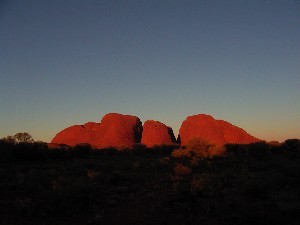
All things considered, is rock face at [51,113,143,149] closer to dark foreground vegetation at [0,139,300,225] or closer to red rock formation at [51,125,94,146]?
red rock formation at [51,125,94,146]

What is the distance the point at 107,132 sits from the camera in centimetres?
9494

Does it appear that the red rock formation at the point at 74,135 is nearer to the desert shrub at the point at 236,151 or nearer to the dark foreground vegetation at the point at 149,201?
the desert shrub at the point at 236,151

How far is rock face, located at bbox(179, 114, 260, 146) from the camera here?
85.3m

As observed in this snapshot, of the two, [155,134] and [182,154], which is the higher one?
[155,134]

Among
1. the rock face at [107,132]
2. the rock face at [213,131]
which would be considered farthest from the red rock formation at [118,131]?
the rock face at [213,131]

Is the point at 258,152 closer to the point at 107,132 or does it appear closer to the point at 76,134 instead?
the point at 107,132

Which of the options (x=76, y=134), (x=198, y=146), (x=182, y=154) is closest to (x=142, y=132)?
(x=76, y=134)

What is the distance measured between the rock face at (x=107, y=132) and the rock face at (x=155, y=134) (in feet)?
10.0

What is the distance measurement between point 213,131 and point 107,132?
26.1m

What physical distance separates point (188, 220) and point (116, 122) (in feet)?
278

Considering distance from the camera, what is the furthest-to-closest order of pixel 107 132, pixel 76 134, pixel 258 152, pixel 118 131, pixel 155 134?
pixel 76 134
pixel 107 132
pixel 118 131
pixel 155 134
pixel 258 152

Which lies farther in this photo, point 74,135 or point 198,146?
point 74,135

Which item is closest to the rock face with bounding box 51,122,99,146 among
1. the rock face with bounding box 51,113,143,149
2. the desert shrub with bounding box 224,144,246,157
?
the rock face with bounding box 51,113,143,149

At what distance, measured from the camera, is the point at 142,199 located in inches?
559
